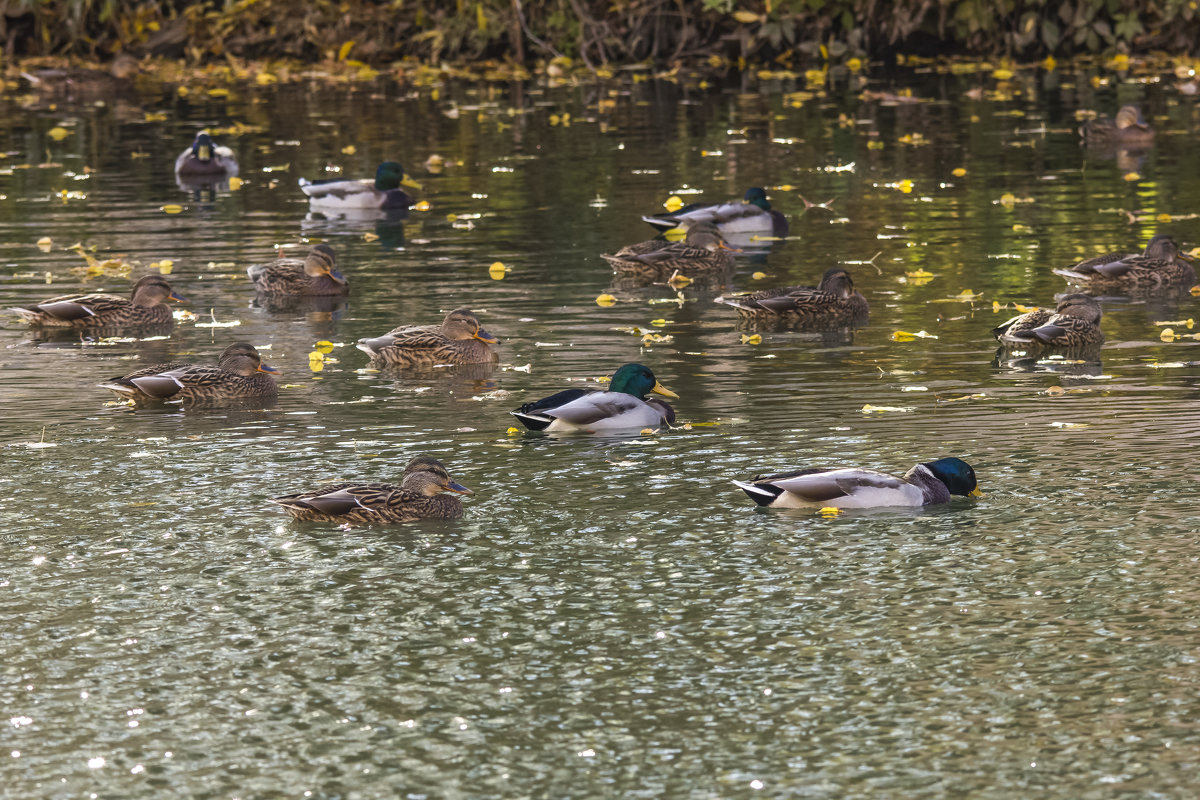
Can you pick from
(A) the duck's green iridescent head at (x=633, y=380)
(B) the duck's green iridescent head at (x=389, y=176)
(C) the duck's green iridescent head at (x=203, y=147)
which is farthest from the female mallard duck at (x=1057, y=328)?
(C) the duck's green iridescent head at (x=203, y=147)

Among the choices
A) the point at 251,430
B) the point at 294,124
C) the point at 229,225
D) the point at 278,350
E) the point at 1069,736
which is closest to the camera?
the point at 1069,736

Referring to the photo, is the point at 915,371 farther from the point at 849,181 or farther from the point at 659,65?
the point at 659,65

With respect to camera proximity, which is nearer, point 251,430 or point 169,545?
point 169,545

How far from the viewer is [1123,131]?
2738 centimetres

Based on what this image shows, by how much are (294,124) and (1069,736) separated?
92.1 feet

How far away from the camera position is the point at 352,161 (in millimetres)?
28375

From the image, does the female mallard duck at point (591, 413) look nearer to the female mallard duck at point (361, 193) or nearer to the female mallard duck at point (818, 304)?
the female mallard duck at point (818, 304)

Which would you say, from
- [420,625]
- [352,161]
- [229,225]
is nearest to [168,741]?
[420,625]

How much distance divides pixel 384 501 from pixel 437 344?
14.6 feet

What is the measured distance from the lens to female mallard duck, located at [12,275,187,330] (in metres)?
17.0

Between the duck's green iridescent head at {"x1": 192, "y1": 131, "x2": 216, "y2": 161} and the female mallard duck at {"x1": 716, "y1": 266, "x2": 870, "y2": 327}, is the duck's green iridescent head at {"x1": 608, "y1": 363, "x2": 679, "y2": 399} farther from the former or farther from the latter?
the duck's green iridescent head at {"x1": 192, "y1": 131, "x2": 216, "y2": 161}

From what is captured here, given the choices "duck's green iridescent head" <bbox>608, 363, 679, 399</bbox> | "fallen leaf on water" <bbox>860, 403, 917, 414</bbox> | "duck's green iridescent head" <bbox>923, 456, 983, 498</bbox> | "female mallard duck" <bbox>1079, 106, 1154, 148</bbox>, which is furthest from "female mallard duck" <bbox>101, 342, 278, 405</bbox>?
"female mallard duck" <bbox>1079, 106, 1154, 148</bbox>

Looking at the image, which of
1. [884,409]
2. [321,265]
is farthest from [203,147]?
[884,409]

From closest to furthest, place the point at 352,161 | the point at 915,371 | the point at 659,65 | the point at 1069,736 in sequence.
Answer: the point at 1069,736
the point at 915,371
the point at 352,161
the point at 659,65
